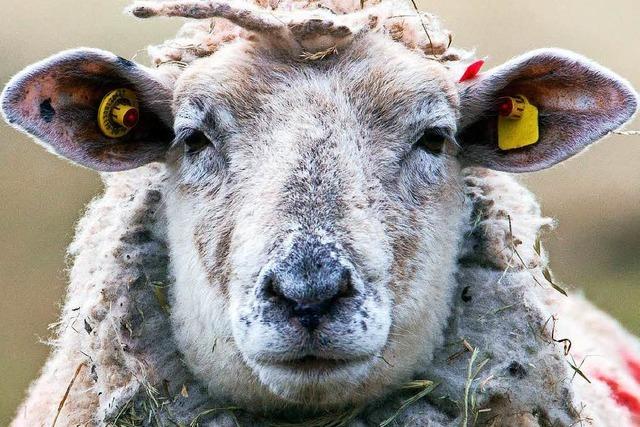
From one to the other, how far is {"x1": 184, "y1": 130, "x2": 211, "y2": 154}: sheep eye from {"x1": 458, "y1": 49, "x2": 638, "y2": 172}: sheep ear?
1136 millimetres

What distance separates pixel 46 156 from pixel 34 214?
164cm

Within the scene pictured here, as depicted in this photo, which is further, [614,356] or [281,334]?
[614,356]

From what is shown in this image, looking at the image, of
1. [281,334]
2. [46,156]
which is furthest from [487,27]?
[281,334]

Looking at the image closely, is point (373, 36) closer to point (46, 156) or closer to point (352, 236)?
point (352, 236)

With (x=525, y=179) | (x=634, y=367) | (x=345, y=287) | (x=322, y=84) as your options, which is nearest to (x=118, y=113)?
(x=322, y=84)

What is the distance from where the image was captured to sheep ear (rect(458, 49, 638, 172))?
151 inches

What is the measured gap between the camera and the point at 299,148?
341 centimetres

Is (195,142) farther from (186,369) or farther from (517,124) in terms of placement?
(517,124)

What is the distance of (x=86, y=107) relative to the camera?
12.8 ft

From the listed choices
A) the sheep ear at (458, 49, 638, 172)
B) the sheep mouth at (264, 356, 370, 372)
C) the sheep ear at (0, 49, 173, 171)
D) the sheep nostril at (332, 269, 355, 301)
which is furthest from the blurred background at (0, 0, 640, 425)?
the sheep nostril at (332, 269, 355, 301)

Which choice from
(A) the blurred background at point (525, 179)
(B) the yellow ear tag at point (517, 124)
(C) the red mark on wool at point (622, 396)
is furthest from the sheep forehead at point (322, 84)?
(A) the blurred background at point (525, 179)

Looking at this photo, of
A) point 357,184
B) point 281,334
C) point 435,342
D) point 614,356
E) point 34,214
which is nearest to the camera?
point 281,334

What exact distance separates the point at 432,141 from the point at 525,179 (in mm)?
7598

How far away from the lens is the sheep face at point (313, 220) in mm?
3033
